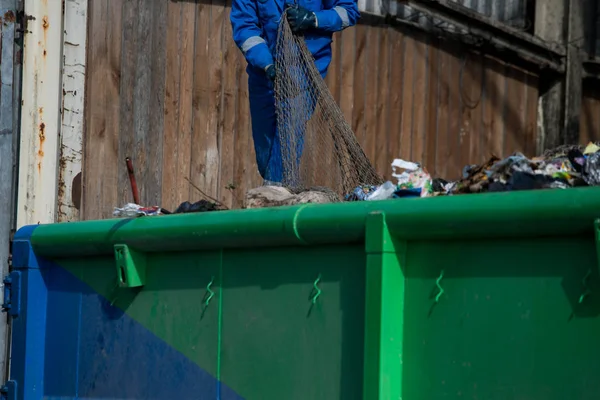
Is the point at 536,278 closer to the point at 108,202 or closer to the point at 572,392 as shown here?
the point at 572,392

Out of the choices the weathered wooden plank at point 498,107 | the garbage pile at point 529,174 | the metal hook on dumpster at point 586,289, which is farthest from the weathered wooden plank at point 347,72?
the metal hook on dumpster at point 586,289

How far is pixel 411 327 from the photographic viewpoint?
2.32 metres

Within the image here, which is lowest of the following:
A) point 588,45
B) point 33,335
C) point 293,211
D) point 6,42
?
point 33,335

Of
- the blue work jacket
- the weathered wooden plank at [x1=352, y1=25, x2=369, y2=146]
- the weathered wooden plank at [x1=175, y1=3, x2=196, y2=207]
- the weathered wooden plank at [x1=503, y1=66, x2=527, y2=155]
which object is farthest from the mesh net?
the weathered wooden plank at [x1=503, y1=66, x2=527, y2=155]

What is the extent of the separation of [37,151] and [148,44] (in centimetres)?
106

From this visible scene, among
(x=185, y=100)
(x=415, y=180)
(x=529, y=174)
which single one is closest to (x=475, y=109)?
(x=185, y=100)

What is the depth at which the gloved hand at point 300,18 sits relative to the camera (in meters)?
4.52

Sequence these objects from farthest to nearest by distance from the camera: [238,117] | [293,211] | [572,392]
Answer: [238,117] → [293,211] → [572,392]

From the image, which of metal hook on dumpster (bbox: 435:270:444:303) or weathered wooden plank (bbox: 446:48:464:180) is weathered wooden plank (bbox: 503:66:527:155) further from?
metal hook on dumpster (bbox: 435:270:444:303)

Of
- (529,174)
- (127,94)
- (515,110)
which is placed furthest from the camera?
(515,110)

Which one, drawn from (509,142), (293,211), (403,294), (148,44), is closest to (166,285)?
(293,211)

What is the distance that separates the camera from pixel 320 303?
249 cm

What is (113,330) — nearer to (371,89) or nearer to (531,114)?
(371,89)

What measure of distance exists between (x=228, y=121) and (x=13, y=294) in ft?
11.3
